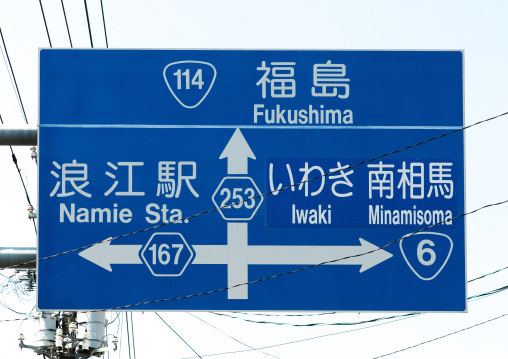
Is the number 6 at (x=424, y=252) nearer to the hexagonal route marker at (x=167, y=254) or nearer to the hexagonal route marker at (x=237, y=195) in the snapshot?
the hexagonal route marker at (x=237, y=195)

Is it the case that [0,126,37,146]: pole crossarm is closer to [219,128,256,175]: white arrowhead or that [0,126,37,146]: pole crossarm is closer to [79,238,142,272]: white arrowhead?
[79,238,142,272]: white arrowhead

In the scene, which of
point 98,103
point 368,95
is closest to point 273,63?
point 368,95

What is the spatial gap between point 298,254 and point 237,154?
89cm

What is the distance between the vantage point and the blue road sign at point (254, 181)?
869cm

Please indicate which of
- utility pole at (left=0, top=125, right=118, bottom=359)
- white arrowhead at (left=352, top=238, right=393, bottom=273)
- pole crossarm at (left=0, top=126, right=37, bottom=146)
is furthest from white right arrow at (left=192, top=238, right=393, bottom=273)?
utility pole at (left=0, top=125, right=118, bottom=359)

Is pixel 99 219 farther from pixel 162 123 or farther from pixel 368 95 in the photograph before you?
pixel 368 95

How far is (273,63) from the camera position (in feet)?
29.0

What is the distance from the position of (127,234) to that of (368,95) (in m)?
2.13

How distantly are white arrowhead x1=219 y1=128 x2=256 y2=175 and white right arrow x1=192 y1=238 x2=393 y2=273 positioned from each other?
0.59 m

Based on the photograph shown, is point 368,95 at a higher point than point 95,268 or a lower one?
higher

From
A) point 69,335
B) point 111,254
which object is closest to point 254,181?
point 111,254

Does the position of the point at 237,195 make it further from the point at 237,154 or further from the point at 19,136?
the point at 19,136

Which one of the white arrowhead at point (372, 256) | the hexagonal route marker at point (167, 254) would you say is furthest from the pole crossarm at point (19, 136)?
the white arrowhead at point (372, 256)

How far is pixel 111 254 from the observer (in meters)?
8.70
